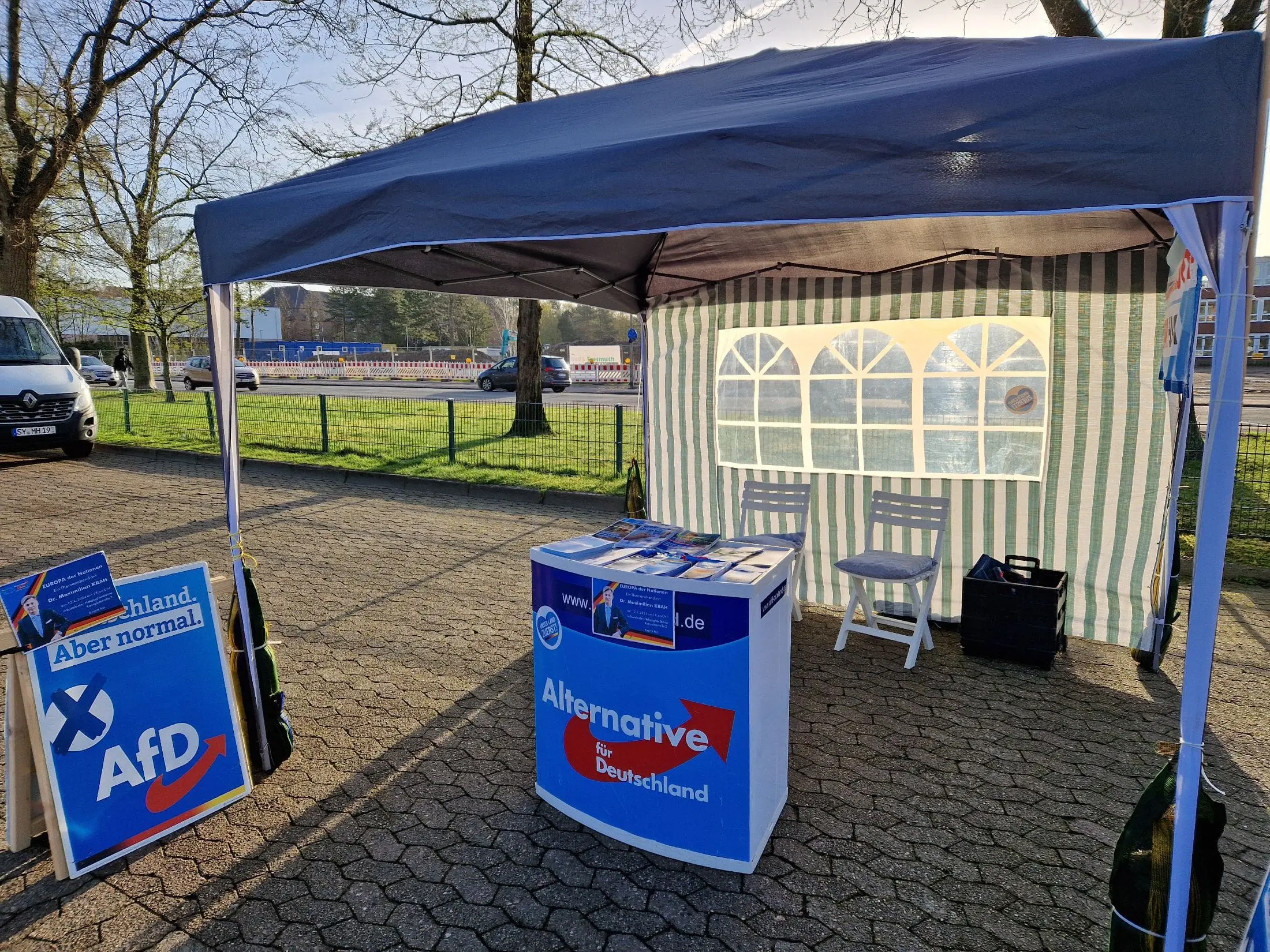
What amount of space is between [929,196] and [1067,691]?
327cm

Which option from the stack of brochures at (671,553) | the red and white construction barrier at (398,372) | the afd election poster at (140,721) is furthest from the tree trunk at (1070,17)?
the red and white construction barrier at (398,372)

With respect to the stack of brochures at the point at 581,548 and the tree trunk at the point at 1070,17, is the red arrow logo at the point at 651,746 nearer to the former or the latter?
the stack of brochures at the point at 581,548

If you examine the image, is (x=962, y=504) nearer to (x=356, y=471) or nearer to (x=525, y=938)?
(x=525, y=938)

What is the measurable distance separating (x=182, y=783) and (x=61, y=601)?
2.79 feet

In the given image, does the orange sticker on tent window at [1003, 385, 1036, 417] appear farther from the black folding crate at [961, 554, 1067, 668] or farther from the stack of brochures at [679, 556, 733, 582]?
the stack of brochures at [679, 556, 733, 582]

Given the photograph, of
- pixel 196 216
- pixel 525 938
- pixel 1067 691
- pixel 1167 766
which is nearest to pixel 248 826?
pixel 525 938

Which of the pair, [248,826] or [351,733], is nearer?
[248,826]

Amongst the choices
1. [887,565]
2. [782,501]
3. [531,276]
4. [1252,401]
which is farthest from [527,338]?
[1252,401]

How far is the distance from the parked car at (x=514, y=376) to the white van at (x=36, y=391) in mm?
16325

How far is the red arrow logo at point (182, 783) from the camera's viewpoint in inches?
115

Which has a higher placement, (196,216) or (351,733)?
(196,216)

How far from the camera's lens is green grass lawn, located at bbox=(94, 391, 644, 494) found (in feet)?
33.6

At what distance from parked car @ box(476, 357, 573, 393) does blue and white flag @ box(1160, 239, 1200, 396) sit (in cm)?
2438

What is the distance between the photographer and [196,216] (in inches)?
132
